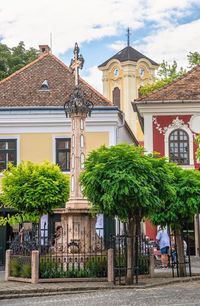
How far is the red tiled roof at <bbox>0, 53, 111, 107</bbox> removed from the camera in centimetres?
3017

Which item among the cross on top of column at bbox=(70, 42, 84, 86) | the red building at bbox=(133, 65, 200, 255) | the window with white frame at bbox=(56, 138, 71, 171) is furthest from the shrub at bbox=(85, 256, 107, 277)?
the red building at bbox=(133, 65, 200, 255)

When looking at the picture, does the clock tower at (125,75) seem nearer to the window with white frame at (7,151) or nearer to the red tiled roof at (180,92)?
the red tiled roof at (180,92)

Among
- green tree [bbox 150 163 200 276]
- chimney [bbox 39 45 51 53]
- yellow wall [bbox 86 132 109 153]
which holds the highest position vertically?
chimney [bbox 39 45 51 53]

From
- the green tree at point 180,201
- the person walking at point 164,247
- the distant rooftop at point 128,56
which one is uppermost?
the distant rooftop at point 128,56

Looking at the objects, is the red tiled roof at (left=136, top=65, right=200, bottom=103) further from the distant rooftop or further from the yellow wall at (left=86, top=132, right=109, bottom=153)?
the distant rooftop

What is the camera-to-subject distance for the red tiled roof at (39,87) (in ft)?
99.0

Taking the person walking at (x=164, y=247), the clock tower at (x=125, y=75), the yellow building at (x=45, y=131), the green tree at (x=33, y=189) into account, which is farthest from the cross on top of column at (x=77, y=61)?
the clock tower at (x=125, y=75)

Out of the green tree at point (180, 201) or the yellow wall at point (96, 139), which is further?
the yellow wall at point (96, 139)

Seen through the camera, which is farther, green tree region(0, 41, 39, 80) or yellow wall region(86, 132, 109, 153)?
green tree region(0, 41, 39, 80)

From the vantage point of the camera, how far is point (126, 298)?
549 inches

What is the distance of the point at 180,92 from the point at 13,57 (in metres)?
15.4

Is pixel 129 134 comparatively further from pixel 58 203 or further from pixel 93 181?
pixel 93 181

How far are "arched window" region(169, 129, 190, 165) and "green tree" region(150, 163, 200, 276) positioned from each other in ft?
34.0

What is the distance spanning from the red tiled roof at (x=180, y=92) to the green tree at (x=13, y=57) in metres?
13.5
